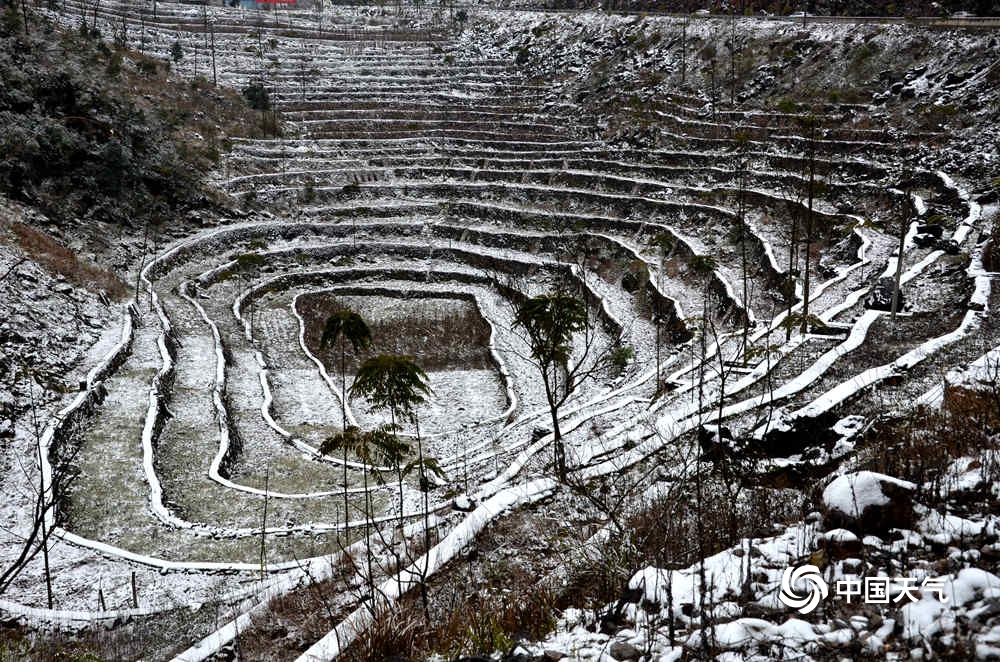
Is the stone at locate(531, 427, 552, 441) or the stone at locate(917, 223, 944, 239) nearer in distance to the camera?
the stone at locate(531, 427, 552, 441)

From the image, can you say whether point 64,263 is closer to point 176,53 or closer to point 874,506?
point 874,506

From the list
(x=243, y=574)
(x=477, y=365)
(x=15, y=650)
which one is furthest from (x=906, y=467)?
(x=477, y=365)

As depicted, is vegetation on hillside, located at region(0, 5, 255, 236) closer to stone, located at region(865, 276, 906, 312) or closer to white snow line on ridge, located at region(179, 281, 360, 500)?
white snow line on ridge, located at region(179, 281, 360, 500)

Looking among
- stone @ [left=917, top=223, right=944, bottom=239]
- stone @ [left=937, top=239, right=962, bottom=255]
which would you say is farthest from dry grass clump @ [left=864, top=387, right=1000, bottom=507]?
stone @ [left=917, top=223, right=944, bottom=239]

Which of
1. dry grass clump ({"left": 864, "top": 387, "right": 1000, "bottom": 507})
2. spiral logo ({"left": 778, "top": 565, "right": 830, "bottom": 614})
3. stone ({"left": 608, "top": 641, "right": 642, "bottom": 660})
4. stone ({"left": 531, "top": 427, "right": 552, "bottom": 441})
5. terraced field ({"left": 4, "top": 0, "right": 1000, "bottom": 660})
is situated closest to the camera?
stone ({"left": 608, "top": 641, "right": 642, "bottom": 660})

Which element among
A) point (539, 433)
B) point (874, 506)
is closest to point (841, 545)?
point (874, 506)

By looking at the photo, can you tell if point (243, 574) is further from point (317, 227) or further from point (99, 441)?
point (317, 227)

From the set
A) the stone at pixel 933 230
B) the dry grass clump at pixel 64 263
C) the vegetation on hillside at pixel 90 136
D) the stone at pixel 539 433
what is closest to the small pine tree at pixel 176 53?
the vegetation on hillside at pixel 90 136
